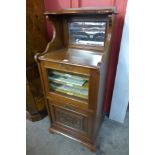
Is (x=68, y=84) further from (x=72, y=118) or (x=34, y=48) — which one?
(x=34, y=48)

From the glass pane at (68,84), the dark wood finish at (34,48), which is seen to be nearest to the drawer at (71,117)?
the glass pane at (68,84)

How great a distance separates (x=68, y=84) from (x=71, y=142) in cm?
75

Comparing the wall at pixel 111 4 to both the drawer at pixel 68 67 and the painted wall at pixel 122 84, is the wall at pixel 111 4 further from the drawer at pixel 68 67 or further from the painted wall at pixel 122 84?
the drawer at pixel 68 67

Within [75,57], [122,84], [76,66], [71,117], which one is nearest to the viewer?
[76,66]

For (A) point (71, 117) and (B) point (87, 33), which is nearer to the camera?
(B) point (87, 33)

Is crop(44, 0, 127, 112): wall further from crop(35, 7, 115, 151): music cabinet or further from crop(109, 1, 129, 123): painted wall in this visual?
crop(35, 7, 115, 151): music cabinet

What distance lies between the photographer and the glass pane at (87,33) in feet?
3.49

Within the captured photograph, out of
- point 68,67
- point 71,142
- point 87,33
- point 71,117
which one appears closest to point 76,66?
point 68,67

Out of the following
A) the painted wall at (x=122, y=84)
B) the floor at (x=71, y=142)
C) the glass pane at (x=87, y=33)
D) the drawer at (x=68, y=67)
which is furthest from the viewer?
the floor at (x=71, y=142)

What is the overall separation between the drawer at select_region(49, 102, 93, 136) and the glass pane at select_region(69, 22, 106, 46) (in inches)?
24.6

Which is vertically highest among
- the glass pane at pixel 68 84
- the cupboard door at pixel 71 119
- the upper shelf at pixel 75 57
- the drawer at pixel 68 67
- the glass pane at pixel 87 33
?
the glass pane at pixel 87 33

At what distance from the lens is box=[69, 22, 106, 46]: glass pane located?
1.06 metres

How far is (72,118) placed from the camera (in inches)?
50.1
